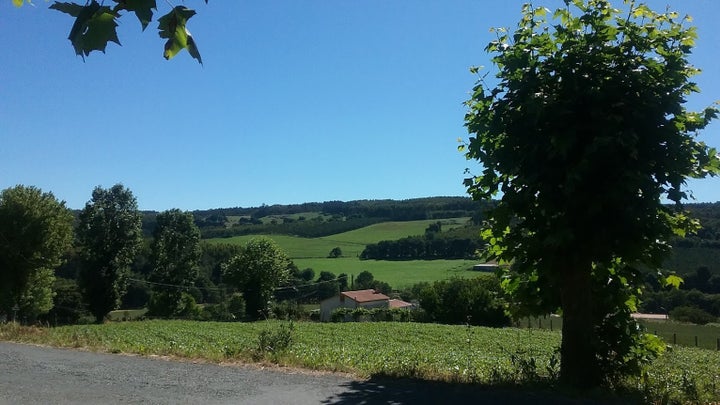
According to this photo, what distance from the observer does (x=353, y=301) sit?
75.4 meters

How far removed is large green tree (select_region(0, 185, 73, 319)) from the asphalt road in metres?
34.6

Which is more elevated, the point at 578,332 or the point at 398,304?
the point at 578,332

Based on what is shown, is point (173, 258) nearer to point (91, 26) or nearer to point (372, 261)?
point (372, 261)

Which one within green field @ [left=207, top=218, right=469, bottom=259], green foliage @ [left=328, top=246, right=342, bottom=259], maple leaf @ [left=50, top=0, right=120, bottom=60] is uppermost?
maple leaf @ [left=50, top=0, right=120, bottom=60]

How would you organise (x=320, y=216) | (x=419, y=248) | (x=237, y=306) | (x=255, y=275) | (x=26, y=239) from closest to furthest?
(x=26, y=239), (x=255, y=275), (x=237, y=306), (x=419, y=248), (x=320, y=216)

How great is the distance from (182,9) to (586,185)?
17.5ft

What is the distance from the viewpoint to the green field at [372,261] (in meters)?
92.5

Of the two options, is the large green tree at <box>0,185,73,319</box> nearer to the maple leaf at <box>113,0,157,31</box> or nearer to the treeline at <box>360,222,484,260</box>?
the maple leaf at <box>113,0,157,31</box>

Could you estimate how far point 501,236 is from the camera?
23.5 feet

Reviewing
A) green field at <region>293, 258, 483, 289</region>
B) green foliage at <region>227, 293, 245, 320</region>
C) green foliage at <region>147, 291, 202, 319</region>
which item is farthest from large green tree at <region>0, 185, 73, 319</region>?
green field at <region>293, 258, 483, 289</region>

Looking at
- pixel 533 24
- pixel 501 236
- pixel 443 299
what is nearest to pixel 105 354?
pixel 501 236

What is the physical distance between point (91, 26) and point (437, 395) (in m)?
5.52

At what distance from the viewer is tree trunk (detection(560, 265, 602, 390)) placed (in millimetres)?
6641

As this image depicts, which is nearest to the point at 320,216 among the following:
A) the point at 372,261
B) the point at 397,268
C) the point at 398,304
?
the point at 372,261
